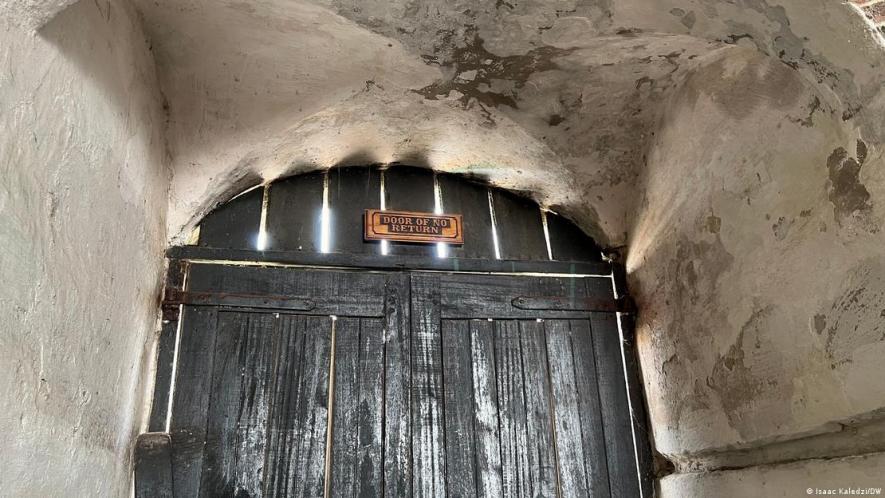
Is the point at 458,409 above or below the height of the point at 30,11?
below

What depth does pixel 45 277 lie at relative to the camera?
3.91 feet

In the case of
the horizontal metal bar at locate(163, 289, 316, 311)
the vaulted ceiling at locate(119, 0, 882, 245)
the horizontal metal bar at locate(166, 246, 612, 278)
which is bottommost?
the horizontal metal bar at locate(163, 289, 316, 311)

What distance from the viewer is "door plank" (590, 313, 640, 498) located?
205 cm

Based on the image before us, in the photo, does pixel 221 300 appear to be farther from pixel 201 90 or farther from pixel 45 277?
pixel 45 277

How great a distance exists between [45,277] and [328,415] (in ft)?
3.11

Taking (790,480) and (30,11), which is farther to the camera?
(790,480)

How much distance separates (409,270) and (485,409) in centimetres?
51

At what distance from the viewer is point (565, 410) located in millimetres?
2102

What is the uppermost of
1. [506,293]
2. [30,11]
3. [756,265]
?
[30,11]

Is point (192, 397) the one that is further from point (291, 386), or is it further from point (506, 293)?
point (506, 293)

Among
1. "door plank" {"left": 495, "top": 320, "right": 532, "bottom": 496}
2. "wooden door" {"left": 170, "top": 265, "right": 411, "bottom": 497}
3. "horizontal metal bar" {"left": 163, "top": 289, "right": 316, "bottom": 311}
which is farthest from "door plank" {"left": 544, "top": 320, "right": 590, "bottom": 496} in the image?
"horizontal metal bar" {"left": 163, "top": 289, "right": 316, "bottom": 311}

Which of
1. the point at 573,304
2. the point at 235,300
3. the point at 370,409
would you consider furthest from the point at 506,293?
the point at 235,300

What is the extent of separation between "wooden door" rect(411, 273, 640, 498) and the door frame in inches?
1.2

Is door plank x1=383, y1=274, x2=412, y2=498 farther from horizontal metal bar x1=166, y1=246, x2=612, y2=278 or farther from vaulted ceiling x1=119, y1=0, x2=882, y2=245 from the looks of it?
vaulted ceiling x1=119, y1=0, x2=882, y2=245
